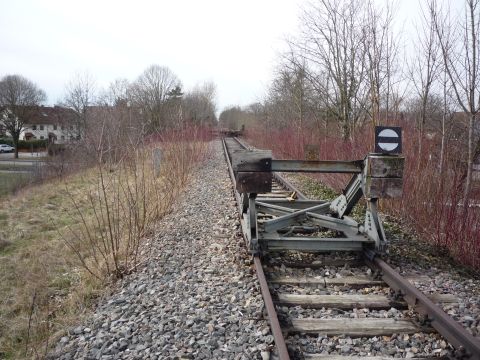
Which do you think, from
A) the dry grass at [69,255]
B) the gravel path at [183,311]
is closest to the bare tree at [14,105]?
the dry grass at [69,255]

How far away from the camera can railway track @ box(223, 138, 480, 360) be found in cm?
287

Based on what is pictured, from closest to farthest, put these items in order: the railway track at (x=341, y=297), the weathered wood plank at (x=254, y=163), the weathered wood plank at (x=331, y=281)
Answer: the railway track at (x=341, y=297), the weathered wood plank at (x=331, y=281), the weathered wood plank at (x=254, y=163)

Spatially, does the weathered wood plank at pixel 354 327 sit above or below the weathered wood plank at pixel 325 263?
below

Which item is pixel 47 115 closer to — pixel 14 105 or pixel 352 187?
pixel 14 105

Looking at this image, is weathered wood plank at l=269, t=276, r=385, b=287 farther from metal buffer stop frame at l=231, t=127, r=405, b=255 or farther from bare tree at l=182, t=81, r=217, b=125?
bare tree at l=182, t=81, r=217, b=125

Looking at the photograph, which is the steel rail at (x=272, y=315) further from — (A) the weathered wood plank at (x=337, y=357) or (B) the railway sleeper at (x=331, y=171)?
(B) the railway sleeper at (x=331, y=171)

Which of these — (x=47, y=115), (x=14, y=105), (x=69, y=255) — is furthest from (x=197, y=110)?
(x=47, y=115)

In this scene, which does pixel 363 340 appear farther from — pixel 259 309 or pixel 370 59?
pixel 370 59

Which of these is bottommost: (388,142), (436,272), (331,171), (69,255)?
(69,255)

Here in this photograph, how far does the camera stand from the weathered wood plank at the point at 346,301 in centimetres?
351

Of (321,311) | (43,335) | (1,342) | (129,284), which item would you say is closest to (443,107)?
(321,311)

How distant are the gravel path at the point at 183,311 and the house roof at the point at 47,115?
152ft

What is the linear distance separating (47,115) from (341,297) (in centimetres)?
7942

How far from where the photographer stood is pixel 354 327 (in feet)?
10.2
